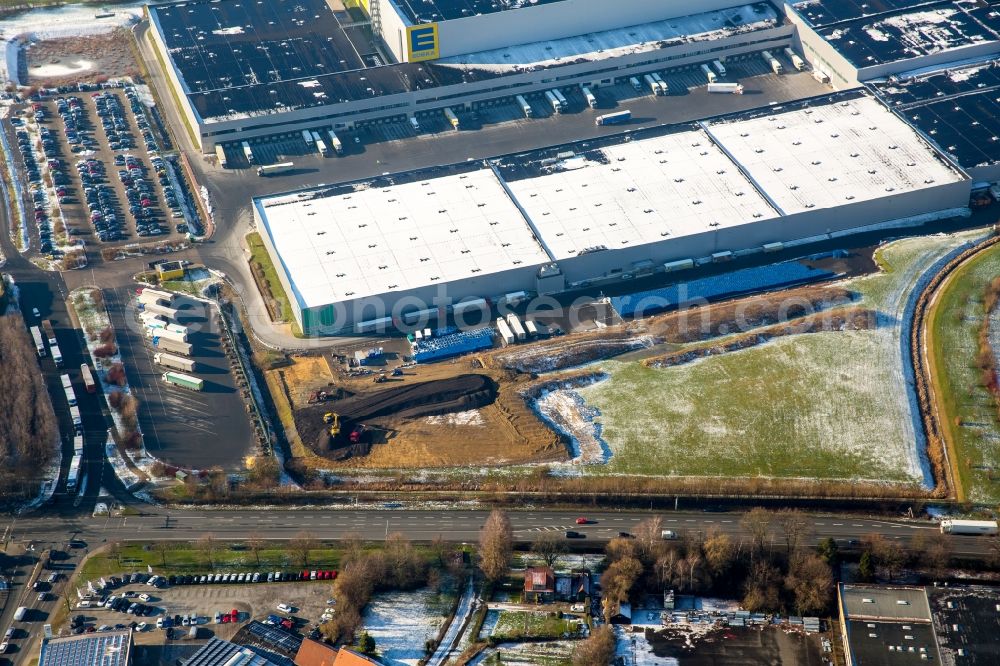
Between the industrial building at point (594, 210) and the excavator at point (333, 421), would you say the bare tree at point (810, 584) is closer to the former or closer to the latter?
the excavator at point (333, 421)

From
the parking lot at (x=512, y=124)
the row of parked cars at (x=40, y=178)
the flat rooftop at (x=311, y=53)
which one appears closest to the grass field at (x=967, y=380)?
the parking lot at (x=512, y=124)

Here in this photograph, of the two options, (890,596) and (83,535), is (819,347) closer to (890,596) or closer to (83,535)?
(890,596)

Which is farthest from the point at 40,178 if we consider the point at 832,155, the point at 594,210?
the point at 832,155

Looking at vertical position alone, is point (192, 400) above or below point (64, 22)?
below

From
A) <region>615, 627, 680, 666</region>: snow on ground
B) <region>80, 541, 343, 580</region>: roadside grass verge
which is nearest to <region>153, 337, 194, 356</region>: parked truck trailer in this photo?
<region>80, 541, 343, 580</region>: roadside grass verge

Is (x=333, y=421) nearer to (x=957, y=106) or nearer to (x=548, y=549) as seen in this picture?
(x=548, y=549)

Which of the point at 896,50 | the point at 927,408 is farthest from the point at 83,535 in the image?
the point at 896,50
